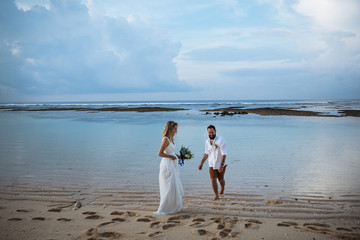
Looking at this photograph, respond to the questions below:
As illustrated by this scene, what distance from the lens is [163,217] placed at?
17.3 ft

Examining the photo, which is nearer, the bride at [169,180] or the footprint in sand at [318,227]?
the footprint in sand at [318,227]

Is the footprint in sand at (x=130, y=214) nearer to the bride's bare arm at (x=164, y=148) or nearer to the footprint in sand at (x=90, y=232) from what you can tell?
the footprint in sand at (x=90, y=232)

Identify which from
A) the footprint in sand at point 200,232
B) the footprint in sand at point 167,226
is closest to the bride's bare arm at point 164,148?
the footprint in sand at point 167,226

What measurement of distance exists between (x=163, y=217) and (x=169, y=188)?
593 mm

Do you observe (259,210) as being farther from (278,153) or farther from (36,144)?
(36,144)

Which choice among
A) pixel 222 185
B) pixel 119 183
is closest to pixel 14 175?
pixel 119 183

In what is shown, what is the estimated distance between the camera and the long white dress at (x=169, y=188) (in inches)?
217

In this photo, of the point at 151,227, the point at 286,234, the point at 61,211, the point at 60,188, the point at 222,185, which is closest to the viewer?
the point at 286,234

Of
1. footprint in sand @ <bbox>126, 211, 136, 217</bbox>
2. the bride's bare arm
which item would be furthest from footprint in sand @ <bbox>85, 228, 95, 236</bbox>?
the bride's bare arm

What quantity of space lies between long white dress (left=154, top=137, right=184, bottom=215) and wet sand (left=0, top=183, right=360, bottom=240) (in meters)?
Result: 0.20

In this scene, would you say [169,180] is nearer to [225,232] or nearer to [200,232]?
[200,232]

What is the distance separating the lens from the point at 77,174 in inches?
328

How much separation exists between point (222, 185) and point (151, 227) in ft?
7.91

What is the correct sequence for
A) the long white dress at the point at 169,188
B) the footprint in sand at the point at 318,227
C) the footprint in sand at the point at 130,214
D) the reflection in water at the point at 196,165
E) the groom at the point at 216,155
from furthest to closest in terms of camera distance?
1. the reflection in water at the point at 196,165
2. the groom at the point at 216,155
3. the long white dress at the point at 169,188
4. the footprint in sand at the point at 130,214
5. the footprint in sand at the point at 318,227
